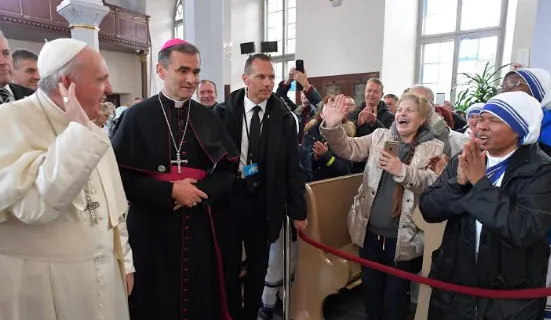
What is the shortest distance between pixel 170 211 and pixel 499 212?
1.66 metres

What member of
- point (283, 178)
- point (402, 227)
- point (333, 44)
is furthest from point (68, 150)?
point (333, 44)

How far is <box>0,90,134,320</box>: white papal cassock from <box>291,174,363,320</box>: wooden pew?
1612mm

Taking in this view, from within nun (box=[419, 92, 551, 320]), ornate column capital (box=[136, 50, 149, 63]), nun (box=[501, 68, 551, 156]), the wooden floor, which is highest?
ornate column capital (box=[136, 50, 149, 63])

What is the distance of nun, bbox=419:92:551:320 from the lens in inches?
67.6

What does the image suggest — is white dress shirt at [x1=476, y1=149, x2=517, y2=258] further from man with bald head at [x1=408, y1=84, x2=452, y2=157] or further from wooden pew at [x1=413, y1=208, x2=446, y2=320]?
man with bald head at [x1=408, y1=84, x2=452, y2=157]

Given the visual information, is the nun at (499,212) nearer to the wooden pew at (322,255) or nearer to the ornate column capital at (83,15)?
the wooden pew at (322,255)

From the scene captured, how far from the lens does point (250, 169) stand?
2525mm

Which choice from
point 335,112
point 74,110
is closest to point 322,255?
point 335,112

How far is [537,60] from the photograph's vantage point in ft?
16.9

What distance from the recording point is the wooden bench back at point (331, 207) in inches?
115

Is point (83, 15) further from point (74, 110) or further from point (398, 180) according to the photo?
point (398, 180)

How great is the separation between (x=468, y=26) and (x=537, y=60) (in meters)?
5.32

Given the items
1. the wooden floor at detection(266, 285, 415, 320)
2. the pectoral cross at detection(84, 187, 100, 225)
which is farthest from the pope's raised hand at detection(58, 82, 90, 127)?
the wooden floor at detection(266, 285, 415, 320)

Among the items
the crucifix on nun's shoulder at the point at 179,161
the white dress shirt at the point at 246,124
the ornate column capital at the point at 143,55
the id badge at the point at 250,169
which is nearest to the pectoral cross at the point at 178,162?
the crucifix on nun's shoulder at the point at 179,161
